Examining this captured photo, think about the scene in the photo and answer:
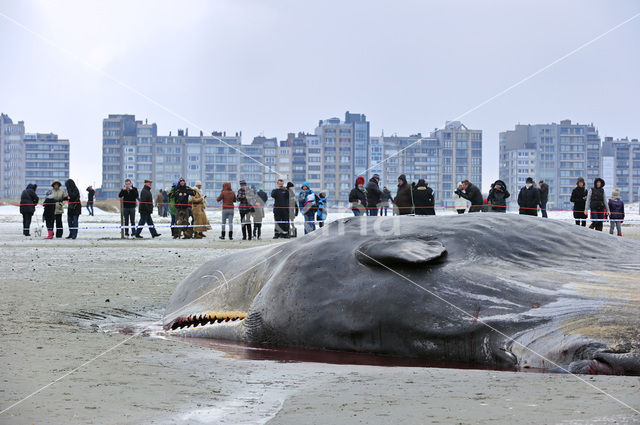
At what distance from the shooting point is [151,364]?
5.34 m

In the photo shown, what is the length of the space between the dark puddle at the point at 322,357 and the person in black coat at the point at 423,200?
15.7m

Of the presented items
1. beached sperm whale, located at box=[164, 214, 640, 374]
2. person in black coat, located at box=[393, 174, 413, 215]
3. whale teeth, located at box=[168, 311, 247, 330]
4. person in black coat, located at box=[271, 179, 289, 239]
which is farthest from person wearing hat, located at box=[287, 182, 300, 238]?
beached sperm whale, located at box=[164, 214, 640, 374]

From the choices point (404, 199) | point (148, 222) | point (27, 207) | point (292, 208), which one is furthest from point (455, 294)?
point (27, 207)

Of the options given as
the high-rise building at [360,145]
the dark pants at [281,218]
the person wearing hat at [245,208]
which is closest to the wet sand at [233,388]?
the person wearing hat at [245,208]

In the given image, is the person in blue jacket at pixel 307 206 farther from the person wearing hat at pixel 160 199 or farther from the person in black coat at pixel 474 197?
the person wearing hat at pixel 160 199

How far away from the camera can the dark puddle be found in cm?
534

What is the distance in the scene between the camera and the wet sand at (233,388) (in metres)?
3.76

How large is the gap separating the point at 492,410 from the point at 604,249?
9.29 ft

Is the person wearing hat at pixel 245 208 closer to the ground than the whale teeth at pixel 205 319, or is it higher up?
higher up

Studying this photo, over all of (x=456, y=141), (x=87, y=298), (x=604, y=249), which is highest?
(x=456, y=141)

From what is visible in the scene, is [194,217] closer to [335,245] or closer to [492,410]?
[335,245]

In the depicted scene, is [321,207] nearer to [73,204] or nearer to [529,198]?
[529,198]

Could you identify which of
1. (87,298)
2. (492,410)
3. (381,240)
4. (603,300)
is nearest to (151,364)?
(381,240)

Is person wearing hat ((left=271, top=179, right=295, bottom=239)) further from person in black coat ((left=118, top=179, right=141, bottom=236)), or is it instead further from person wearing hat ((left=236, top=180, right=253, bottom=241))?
person in black coat ((left=118, top=179, right=141, bottom=236))
